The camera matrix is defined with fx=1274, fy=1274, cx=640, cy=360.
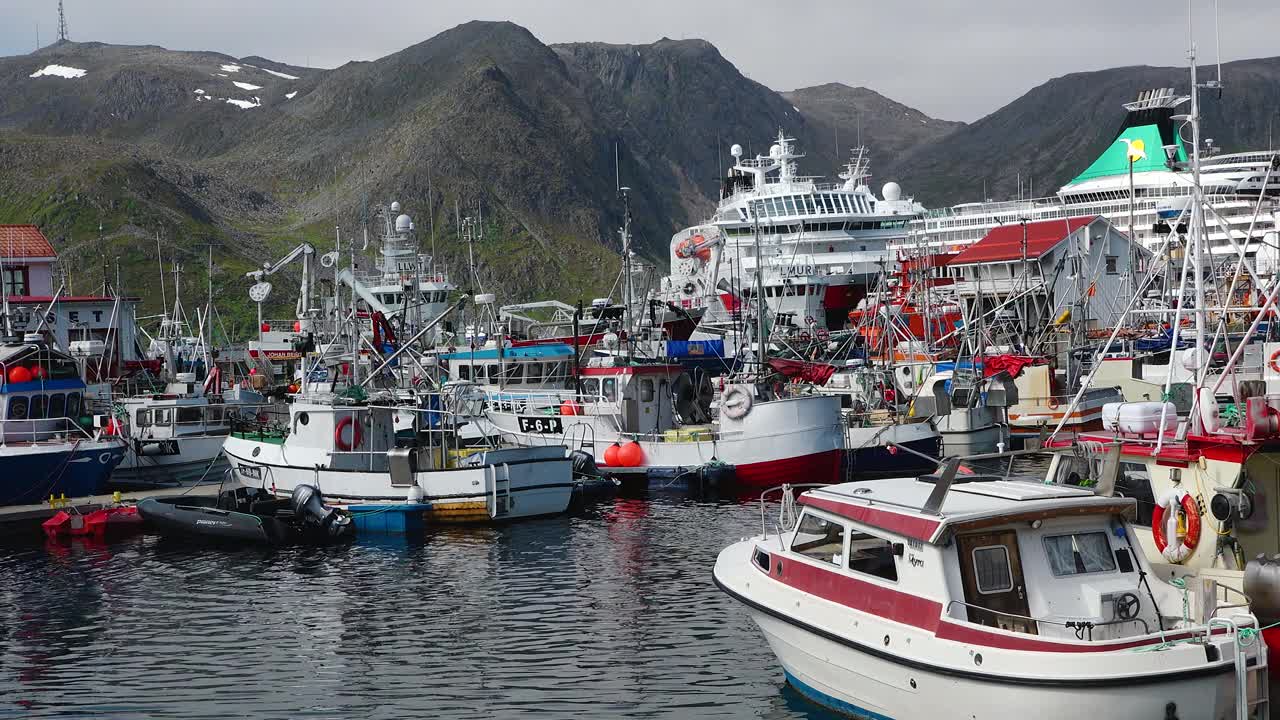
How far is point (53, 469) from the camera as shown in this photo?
34.6m

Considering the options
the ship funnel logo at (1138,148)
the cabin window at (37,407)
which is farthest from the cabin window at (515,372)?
the ship funnel logo at (1138,148)

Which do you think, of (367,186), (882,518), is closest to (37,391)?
(882,518)

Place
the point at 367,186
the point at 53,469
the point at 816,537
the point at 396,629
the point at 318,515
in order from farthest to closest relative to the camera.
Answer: the point at 367,186 → the point at 53,469 → the point at 318,515 → the point at 396,629 → the point at 816,537

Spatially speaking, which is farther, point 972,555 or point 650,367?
point 650,367

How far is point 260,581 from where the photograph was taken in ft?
86.2

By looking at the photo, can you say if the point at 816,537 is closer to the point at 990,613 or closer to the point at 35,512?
the point at 990,613

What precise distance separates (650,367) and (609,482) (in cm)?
515

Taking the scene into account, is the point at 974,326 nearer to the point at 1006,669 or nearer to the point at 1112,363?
the point at 1112,363

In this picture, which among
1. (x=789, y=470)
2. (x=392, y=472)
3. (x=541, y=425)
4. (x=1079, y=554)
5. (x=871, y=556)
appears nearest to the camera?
(x=1079, y=554)

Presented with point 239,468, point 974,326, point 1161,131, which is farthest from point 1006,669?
point 1161,131

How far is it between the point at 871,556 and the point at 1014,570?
1847mm

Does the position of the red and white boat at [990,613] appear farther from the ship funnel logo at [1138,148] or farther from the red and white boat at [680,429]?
the ship funnel logo at [1138,148]

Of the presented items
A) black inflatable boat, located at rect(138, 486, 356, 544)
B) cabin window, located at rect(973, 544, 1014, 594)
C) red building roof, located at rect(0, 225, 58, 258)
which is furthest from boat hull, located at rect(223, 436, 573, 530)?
red building roof, located at rect(0, 225, 58, 258)

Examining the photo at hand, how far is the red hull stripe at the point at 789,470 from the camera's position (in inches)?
1438
